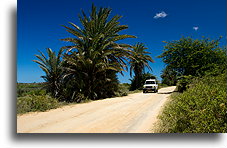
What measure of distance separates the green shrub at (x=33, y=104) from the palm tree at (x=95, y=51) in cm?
358

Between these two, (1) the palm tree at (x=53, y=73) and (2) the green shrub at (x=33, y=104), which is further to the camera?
(1) the palm tree at (x=53, y=73)

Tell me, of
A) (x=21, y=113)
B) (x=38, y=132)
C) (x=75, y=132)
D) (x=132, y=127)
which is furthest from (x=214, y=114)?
(x=21, y=113)

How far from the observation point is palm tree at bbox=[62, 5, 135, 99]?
1001cm

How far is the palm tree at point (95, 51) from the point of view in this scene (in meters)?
10.0

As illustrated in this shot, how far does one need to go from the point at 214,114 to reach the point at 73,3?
505 centimetres

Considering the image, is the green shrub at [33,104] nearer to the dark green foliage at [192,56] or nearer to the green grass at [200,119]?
the green grass at [200,119]

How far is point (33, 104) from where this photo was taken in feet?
19.5

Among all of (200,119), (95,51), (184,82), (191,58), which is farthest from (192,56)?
(200,119)

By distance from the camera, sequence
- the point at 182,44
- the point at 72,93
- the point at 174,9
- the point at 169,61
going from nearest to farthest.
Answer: the point at 174,9
the point at 72,93
the point at 182,44
the point at 169,61

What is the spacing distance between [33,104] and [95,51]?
5.14 metres

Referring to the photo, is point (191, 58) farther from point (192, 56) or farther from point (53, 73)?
point (53, 73)

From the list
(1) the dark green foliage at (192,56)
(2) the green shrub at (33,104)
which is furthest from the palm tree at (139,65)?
(2) the green shrub at (33,104)

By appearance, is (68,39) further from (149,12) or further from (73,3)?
(149,12)

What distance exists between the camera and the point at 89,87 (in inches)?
391
